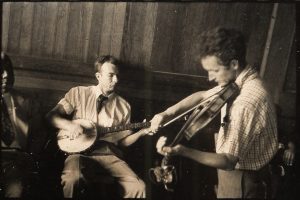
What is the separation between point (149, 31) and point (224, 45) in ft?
1.43

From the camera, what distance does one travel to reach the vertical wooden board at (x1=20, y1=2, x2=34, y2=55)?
6.19 ft

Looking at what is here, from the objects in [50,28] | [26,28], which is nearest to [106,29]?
[50,28]

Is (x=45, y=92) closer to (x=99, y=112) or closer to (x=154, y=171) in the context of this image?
(x=99, y=112)

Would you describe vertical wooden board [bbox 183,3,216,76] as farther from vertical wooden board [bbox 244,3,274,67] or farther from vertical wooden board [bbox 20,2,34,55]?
vertical wooden board [bbox 20,2,34,55]

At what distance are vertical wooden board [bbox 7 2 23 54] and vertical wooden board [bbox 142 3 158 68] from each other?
2.20 ft

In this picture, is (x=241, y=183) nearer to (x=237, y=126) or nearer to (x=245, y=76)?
(x=237, y=126)

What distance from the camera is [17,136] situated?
6.18ft

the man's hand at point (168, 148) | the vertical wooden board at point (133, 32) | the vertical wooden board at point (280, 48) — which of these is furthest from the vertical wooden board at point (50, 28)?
the vertical wooden board at point (280, 48)

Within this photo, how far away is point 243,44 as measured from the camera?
199 centimetres

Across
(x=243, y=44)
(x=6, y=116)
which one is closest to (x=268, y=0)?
(x=243, y=44)

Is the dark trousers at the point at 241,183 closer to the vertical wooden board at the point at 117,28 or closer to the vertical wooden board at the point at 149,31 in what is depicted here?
the vertical wooden board at the point at 149,31

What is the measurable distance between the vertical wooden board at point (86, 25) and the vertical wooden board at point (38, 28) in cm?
21

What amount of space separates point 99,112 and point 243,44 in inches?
34.8

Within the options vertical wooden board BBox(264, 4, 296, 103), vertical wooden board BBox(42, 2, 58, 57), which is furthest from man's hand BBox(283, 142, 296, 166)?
vertical wooden board BBox(42, 2, 58, 57)
